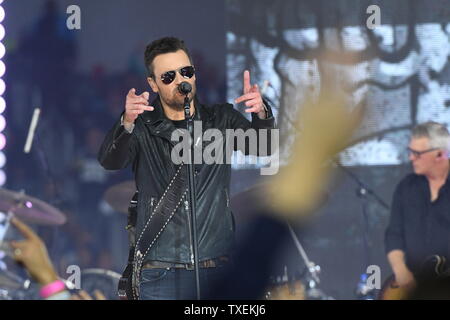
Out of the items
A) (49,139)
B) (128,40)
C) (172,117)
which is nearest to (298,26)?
(128,40)

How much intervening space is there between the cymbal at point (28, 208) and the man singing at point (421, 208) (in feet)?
7.71

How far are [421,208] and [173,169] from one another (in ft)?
8.54

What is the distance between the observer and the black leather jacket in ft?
11.9

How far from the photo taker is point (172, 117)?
3781 mm

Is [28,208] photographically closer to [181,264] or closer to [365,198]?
[365,198]

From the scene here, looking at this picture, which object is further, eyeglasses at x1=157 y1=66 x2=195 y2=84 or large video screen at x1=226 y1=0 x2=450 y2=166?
large video screen at x1=226 y1=0 x2=450 y2=166

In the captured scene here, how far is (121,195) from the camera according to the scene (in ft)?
19.9
